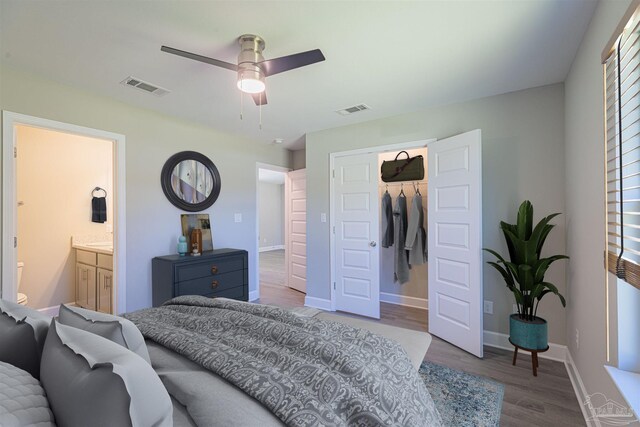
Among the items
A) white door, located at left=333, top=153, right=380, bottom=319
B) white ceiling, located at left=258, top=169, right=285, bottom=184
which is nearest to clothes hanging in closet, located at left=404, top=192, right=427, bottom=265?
white door, located at left=333, top=153, right=380, bottom=319

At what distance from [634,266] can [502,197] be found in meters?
1.69

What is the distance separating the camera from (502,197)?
2.74 metres

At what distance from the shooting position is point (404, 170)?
3.58 m

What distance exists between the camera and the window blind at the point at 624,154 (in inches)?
46.3

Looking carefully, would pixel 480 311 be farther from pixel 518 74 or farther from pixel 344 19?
pixel 344 19

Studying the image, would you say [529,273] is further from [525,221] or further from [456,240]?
[456,240]

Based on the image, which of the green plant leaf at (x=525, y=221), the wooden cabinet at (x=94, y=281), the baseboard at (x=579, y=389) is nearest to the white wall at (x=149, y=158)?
the wooden cabinet at (x=94, y=281)

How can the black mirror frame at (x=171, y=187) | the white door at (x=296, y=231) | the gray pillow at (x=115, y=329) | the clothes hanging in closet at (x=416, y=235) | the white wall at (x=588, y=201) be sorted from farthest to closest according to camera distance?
the white door at (x=296, y=231)
the clothes hanging in closet at (x=416, y=235)
the black mirror frame at (x=171, y=187)
the white wall at (x=588, y=201)
the gray pillow at (x=115, y=329)

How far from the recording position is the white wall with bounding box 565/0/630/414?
5.06ft

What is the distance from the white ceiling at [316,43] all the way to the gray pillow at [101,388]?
1713 mm

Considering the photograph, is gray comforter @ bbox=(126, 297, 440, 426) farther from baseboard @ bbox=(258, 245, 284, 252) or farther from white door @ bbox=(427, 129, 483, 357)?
baseboard @ bbox=(258, 245, 284, 252)

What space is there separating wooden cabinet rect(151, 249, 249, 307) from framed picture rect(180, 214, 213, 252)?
20 cm

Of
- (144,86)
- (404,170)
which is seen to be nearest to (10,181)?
(144,86)

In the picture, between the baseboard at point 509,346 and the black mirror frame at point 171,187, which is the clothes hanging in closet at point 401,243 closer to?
the baseboard at point 509,346
